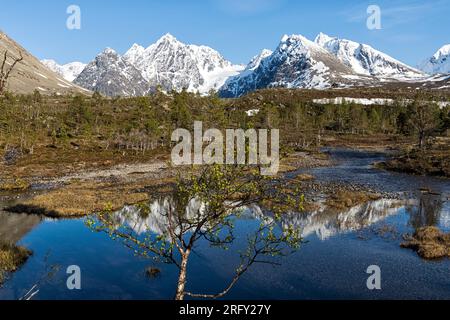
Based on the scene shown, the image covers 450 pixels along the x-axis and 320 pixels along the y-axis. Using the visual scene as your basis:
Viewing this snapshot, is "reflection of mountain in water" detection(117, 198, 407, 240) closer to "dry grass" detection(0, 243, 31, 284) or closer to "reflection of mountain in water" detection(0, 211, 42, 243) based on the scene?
A: "reflection of mountain in water" detection(0, 211, 42, 243)

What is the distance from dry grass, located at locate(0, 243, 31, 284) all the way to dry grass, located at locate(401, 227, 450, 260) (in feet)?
111

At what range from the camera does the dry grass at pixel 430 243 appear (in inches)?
1348

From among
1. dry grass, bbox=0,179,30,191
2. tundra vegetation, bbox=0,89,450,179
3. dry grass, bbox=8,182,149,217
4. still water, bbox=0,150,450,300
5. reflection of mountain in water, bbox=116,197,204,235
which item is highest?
tundra vegetation, bbox=0,89,450,179

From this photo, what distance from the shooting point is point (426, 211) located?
4972 cm

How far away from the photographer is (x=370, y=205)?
5281cm

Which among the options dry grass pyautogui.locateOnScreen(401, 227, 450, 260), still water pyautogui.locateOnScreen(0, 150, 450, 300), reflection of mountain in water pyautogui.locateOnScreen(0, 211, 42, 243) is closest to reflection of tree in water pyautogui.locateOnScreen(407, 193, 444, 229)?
still water pyautogui.locateOnScreen(0, 150, 450, 300)

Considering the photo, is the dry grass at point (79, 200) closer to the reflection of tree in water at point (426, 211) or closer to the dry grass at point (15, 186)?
the dry grass at point (15, 186)

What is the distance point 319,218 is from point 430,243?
500 inches

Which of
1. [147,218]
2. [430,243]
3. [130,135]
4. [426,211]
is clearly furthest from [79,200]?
[130,135]

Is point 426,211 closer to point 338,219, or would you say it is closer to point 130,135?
point 338,219

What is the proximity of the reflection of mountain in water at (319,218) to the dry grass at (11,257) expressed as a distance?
34.0 feet

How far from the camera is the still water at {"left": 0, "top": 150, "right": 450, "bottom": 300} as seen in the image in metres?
28.0
